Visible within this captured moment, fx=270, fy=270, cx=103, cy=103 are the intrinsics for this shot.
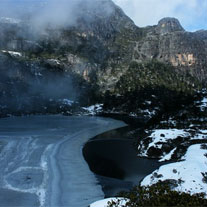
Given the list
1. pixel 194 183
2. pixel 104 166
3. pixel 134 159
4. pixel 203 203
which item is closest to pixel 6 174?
pixel 104 166

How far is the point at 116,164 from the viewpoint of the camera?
71.4m

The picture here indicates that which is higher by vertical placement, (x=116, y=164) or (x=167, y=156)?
(x=167, y=156)

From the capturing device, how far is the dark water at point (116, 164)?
187 ft

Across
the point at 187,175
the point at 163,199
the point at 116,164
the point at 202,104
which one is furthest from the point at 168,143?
the point at 202,104

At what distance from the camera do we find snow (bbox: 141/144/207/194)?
4378 centimetres

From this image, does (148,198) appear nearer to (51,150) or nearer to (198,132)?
(51,150)

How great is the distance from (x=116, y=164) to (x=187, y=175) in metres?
25.8

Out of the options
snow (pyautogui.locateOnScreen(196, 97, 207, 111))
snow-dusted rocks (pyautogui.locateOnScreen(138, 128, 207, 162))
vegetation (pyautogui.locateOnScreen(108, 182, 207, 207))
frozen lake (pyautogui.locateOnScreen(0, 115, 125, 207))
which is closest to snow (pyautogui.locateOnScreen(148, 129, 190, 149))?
snow-dusted rocks (pyautogui.locateOnScreen(138, 128, 207, 162))

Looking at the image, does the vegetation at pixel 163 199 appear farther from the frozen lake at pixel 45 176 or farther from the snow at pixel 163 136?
the snow at pixel 163 136

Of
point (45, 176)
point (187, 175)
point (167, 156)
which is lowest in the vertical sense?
point (45, 176)

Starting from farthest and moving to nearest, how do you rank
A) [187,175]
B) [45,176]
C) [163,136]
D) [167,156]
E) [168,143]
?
[163,136], [168,143], [167,156], [45,176], [187,175]

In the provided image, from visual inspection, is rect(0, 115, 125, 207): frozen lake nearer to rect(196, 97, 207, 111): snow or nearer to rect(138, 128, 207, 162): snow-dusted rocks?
rect(138, 128, 207, 162): snow-dusted rocks

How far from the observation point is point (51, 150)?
86.1m

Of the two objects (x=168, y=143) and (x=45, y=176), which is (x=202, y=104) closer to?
(x=168, y=143)
